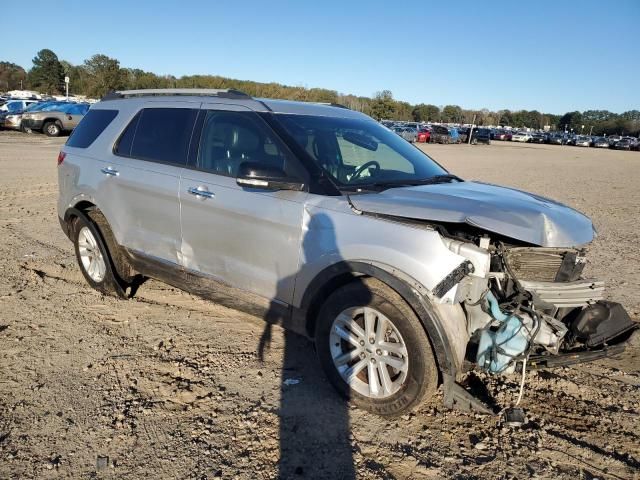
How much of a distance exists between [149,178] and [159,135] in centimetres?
41

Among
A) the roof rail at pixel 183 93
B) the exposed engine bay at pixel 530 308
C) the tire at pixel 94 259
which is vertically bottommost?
the tire at pixel 94 259

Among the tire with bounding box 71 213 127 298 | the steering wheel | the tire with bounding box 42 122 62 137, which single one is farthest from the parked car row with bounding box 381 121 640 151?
the steering wheel

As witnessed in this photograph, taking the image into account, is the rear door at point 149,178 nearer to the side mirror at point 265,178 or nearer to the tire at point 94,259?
the tire at point 94,259

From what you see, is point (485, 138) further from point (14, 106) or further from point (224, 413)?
point (224, 413)

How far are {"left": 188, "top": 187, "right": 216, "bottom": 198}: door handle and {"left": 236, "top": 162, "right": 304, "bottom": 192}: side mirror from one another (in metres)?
0.52

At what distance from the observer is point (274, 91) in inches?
2968

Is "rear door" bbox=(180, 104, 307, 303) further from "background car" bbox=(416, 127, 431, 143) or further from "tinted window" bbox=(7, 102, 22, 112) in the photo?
"background car" bbox=(416, 127, 431, 143)

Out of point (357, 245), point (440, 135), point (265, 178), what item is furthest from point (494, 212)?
point (440, 135)

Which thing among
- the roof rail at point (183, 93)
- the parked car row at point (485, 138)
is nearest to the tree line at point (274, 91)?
the roof rail at point (183, 93)

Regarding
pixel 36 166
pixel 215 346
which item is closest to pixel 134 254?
pixel 215 346

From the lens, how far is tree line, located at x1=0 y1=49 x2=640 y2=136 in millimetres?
59650

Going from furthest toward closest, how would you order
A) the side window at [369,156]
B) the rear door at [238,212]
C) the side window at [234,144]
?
the side window at [369,156], the side window at [234,144], the rear door at [238,212]

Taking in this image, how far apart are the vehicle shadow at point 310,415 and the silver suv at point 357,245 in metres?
0.05

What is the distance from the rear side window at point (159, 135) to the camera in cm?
434
